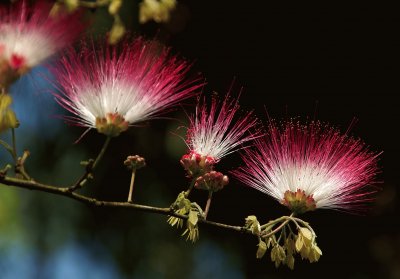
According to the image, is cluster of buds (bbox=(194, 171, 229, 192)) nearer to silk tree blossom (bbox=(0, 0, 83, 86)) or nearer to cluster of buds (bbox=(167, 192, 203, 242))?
cluster of buds (bbox=(167, 192, 203, 242))

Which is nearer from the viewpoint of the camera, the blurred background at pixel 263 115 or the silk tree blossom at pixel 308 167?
the silk tree blossom at pixel 308 167

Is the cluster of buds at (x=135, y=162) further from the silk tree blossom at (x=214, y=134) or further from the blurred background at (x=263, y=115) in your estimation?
the blurred background at (x=263, y=115)

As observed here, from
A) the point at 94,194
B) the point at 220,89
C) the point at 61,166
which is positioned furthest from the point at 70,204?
the point at 220,89

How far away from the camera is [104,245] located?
7.35 meters

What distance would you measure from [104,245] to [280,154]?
4.96 m

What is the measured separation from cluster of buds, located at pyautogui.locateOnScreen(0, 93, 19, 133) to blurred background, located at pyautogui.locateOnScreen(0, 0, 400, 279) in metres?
3.02

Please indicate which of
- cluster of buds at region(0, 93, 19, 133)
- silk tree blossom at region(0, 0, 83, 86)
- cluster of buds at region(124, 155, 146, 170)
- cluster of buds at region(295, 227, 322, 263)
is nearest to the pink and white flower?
silk tree blossom at region(0, 0, 83, 86)

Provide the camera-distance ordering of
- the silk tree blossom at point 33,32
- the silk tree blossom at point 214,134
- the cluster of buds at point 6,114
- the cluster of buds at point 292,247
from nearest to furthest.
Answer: the cluster of buds at point 6,114
the silk tree blossom at point 33,32
the cluster of buds at point 292,247
the silk tree blossom at point 214,134

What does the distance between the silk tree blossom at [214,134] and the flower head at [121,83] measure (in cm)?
16

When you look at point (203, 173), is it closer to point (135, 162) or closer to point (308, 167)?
point (135, 162)

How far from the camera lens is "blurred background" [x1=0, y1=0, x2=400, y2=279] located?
5535 millimetres

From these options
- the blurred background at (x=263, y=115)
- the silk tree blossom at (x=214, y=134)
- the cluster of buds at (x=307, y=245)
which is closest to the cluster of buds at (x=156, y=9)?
the silk tree blossom at (x=214, y=134)

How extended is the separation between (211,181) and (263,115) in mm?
2699

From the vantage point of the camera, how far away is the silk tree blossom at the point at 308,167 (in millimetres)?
2574
